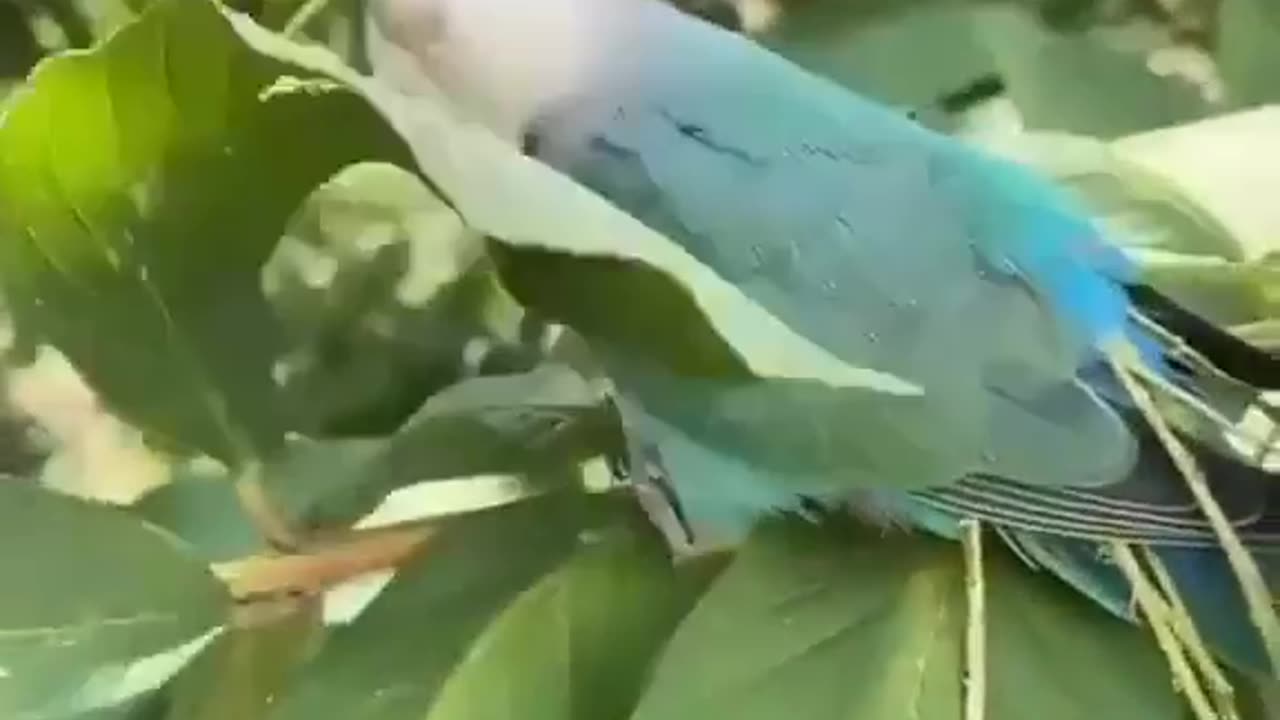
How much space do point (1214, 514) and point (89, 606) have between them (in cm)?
28

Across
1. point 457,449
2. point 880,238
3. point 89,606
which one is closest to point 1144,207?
point 880,238

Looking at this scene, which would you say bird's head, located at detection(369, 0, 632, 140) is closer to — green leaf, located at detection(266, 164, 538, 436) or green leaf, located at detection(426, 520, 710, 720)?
green leaf, located at detection(266, 164, 538, 436)

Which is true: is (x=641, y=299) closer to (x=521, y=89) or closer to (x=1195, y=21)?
(x=521, y=89)

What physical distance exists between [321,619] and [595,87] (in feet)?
0.58

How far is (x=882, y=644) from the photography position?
0.43m

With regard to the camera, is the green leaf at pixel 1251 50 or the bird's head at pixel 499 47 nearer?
the bird's head at pixel 499 47

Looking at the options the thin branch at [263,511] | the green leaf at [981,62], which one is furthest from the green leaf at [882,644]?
the green leaf at [981,62]

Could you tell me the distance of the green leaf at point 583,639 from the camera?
1.35ft

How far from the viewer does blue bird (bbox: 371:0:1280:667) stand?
0.43 m

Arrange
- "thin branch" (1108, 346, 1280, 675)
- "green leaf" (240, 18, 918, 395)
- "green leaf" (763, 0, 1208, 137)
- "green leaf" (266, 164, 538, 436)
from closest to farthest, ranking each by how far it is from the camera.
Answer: "green leaf" (240, 18, 918, 395) < "thin branch" (1108, 346, 1280, 675) < "green leaf" (266, 164, 538, 436) < "green leaf" (763, 0, 1208, 137)

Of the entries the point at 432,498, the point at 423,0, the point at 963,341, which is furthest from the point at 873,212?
the point at 432,498

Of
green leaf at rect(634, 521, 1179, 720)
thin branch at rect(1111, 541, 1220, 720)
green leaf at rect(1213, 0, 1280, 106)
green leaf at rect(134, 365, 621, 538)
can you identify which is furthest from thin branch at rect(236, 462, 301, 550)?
green leaf at rect(1213, 0, 1280, 106)

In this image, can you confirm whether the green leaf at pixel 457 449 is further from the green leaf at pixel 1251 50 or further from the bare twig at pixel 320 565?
the green leaf at pixel 1251 50

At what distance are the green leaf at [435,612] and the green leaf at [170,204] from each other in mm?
53
